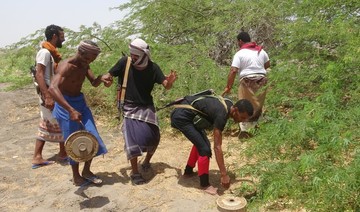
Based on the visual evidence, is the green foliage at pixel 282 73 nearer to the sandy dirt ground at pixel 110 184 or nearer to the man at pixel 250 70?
the man at pixel 250 70

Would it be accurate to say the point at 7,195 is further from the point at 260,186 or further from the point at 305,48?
the point at 305,48

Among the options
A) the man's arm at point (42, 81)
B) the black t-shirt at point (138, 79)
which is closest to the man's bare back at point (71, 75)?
the black t-shirt at point (138, 79)

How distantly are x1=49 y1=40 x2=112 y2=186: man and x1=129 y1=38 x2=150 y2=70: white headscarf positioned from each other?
38cm

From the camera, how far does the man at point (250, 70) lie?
19.0ft

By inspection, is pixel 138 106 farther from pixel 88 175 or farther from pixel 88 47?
pixel 88 175

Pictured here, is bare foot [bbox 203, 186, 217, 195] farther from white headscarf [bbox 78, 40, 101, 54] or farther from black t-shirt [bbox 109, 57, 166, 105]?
white headscarf [bbox 78, 40, 101, 54]

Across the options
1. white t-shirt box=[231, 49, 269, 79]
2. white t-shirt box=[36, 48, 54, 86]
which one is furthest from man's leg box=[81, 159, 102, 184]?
white t-shirt box=[231, 49, 269, 79]

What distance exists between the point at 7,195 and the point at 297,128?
11.7 ft

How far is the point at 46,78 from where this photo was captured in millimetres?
5188

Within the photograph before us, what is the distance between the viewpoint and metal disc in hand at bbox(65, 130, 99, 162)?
14.0 ft

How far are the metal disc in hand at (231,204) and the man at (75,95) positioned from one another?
159cm

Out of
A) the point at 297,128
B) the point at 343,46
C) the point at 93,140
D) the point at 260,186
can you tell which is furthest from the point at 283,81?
the point at 93,140

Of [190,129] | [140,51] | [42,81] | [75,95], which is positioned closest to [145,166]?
[190,129]

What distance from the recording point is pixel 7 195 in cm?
477
